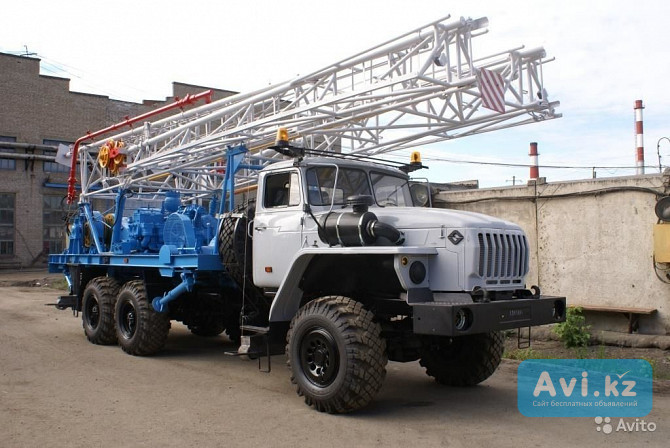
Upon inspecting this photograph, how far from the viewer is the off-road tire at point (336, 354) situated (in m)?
5.90

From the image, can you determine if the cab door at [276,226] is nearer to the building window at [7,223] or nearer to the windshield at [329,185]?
the windshield at [329,185]

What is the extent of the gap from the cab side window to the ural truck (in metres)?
0.02

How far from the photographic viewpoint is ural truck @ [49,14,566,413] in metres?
5.98

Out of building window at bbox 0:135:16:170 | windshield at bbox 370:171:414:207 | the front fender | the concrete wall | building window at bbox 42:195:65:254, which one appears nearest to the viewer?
the front fender

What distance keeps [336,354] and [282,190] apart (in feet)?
7.13

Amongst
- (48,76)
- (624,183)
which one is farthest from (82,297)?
(48,76)

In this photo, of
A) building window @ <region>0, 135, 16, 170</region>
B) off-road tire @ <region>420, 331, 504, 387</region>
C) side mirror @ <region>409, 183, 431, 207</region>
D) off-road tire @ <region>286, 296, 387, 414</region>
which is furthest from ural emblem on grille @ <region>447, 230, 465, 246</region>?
building window @ <region>0, 135, 16, 170</region>

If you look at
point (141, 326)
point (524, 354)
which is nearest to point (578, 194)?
point (524, 354)

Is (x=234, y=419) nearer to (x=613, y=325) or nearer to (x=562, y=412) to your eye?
(x=562, y=412)

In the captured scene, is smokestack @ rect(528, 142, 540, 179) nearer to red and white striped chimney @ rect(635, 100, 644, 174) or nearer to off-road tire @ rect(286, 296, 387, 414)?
red and white striped chimney @ rect(635, 100, 644, 174)

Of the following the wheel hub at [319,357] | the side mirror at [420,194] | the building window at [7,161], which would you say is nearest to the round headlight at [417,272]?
the wheel hub at [319,357]

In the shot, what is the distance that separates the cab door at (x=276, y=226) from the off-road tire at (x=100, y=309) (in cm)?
408
